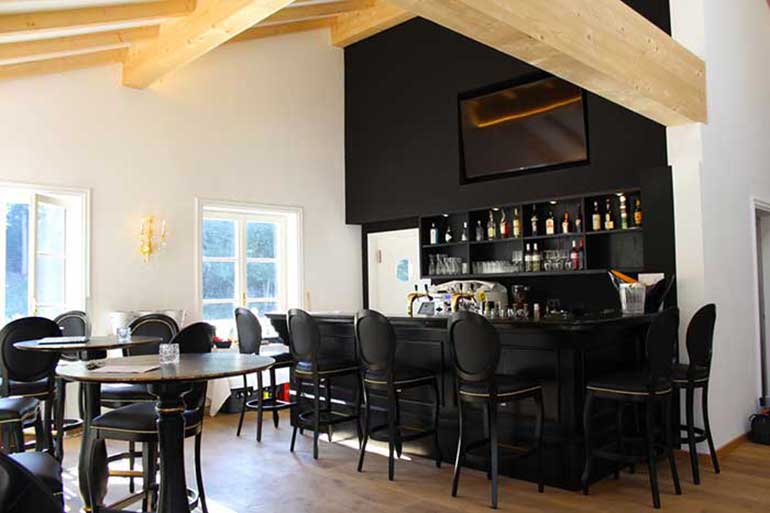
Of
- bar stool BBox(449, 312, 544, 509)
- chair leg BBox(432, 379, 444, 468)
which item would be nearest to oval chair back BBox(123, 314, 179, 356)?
chair leg BBox(432, 379, 444, 468)

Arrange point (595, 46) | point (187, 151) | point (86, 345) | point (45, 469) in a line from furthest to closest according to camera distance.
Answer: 1. point (187, 151)
2. point (86, 345)
3. point (595, 46)
4. point (45, 469)

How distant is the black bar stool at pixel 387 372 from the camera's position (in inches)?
162

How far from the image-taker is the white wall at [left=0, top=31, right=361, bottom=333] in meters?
5.63

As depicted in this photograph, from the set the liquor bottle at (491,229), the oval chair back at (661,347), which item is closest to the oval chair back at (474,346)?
the oval chair back at (661,347)

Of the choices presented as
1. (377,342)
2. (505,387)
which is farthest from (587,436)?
(377,342)

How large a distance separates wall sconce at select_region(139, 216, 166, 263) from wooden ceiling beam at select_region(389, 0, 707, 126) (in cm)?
430

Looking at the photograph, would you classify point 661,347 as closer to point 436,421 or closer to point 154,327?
point 436,421

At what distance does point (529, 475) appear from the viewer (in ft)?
13.0

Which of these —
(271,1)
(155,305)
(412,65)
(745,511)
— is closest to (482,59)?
(412,65)

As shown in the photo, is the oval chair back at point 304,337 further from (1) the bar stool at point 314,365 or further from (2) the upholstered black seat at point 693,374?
(2) the upholstered black seat at point 693,374

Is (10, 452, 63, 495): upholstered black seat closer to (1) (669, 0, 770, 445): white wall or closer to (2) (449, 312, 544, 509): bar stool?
(2) (449, 312, 544, 509): bar stool

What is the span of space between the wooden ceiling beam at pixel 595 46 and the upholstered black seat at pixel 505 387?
1842 mm

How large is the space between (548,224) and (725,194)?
1.58 meters

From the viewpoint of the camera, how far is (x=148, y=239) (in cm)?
615
